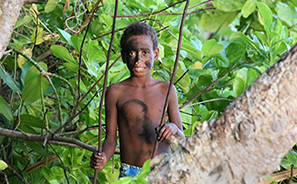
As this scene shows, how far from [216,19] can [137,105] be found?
4.66ft

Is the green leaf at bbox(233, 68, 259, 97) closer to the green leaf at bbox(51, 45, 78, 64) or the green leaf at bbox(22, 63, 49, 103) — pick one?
the green leaf at bbox(51, 45, 78, 64)

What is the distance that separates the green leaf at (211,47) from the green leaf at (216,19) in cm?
74

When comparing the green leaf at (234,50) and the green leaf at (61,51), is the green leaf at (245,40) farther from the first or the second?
the green leaf at (61,51)

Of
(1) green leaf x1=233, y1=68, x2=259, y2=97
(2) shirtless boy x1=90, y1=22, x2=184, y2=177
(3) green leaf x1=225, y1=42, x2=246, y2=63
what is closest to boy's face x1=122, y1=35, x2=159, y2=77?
(2) shirtless boy x1=90, y1=22, x2=184, y2=177

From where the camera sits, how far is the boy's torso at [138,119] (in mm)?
1050

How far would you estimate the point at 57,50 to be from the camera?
1.26 m

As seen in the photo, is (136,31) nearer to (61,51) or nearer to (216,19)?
(61,51)

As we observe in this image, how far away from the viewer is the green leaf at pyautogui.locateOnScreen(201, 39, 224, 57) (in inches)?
58.8

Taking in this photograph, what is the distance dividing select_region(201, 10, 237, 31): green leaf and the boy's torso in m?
1.29

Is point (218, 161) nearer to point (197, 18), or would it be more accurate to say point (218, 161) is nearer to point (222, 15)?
point (222, 15)

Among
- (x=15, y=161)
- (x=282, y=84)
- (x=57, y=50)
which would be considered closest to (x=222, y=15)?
(x=57, y=50)

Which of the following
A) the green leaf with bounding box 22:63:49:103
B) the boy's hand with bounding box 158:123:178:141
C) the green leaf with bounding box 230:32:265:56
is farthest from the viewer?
the green leaf with bounding box 230:32:265:56

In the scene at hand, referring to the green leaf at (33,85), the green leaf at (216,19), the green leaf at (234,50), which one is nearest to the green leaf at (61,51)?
the green leaf at (33,85)

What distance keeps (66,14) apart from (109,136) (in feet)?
2.96
